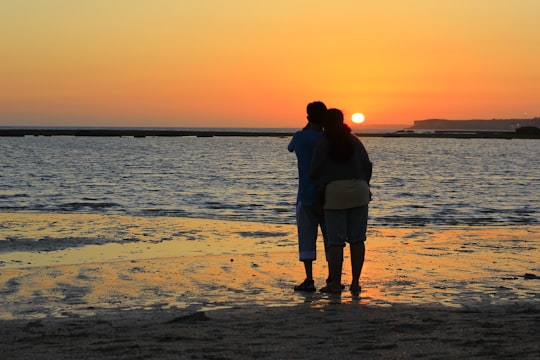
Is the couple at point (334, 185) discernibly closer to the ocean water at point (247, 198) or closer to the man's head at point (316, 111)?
the man's head at point (316, 111)

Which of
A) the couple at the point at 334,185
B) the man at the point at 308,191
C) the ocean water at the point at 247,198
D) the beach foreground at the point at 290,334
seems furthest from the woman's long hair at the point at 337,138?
the ocean water at the point at 247,198

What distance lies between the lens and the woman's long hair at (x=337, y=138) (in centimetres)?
853

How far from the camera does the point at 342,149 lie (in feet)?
28.0

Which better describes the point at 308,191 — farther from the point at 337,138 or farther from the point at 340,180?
the point at 337,138

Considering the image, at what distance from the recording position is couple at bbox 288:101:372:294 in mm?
8578

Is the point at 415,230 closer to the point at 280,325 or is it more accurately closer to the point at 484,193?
the point at 280,325

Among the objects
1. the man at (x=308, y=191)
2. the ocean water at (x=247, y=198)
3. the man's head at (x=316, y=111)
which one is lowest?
the ocean water at (x=247, y=198)

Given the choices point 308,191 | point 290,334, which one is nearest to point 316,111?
point 308,191

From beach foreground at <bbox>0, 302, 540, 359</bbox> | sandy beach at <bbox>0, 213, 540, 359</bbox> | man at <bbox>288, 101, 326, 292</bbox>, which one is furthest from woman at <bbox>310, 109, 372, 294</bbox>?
beach foreground at <bbox>0, 302, 540, 359</bbox>

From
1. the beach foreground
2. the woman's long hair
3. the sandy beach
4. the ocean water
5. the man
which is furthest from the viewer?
the ocean water

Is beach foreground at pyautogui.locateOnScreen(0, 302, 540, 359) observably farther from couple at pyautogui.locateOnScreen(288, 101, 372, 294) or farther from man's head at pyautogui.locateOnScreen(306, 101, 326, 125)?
man's head at pyautogui.locateOnScreen(306, 101, 326, 125)

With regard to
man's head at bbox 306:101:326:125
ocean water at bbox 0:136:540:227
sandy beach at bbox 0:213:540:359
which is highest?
man's head at bbox 306:101:326:125

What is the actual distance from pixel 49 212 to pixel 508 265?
13.5m

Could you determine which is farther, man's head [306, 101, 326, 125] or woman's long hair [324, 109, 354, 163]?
man's head [306, 101, 326, 125]
